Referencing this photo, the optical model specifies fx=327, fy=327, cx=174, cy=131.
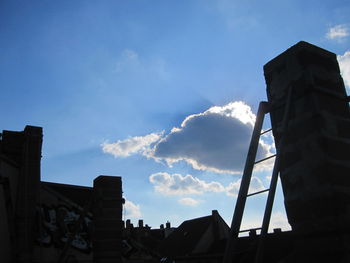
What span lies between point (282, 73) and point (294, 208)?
1.67 meters

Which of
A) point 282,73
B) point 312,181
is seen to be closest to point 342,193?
point 312,181

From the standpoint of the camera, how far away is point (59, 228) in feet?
52.4

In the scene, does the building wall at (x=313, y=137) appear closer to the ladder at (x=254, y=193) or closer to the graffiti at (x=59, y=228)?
the ladder at (x=254, y=193)

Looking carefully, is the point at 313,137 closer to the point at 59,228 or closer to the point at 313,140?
the point at 313,140

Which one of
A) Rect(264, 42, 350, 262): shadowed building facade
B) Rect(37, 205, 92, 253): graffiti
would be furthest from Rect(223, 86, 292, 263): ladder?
Rect(37, 205, 92, 253): graffiti

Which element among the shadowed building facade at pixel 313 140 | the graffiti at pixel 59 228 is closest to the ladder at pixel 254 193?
the shadowed building facade at pixel 313 140

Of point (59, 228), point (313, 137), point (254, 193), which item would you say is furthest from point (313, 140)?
point (59, 228)

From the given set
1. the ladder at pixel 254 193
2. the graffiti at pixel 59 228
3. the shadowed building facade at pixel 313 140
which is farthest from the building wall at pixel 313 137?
the graffiti at pixel 59 228

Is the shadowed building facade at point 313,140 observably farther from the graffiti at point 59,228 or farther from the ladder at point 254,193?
the graffiti at point 59,228

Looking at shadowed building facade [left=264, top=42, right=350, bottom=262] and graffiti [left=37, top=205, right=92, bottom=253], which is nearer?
shadowed building facade [left=264, top=42, right=350, bottom=262]

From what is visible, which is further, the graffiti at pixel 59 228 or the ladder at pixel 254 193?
the graffiti at pixel 59 228

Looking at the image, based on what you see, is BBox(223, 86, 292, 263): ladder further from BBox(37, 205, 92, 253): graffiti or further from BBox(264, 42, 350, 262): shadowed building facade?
BBox(37, 205, 92, 253): graffiti

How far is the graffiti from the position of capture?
15281 millimetres

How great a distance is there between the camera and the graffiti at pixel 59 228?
15281 mm
